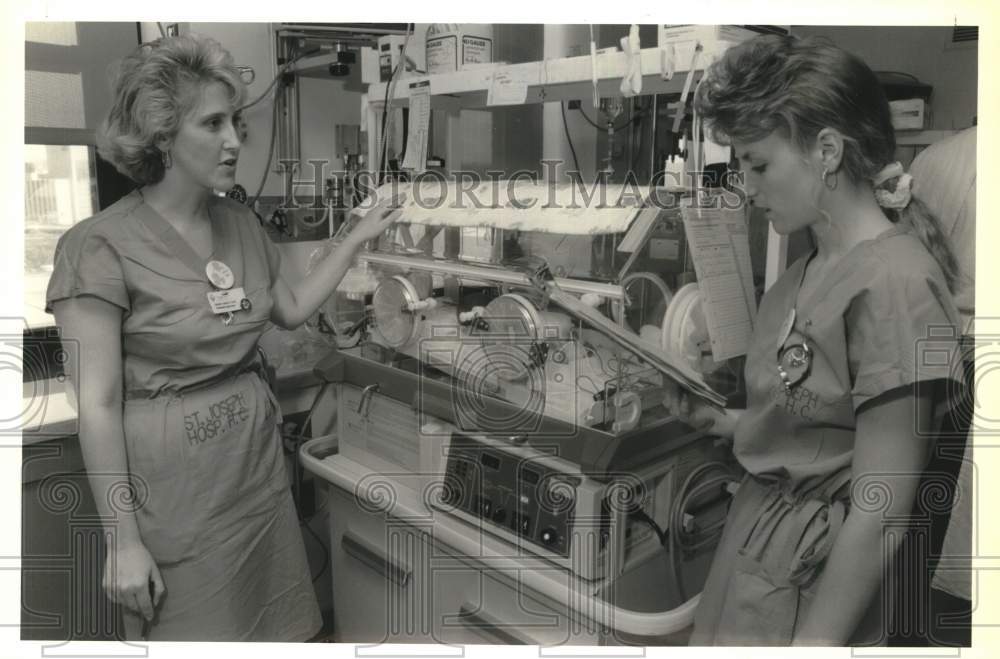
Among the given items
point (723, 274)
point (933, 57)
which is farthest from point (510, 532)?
point (933, 57)

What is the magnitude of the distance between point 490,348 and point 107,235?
0.69m

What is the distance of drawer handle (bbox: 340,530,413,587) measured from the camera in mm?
1614

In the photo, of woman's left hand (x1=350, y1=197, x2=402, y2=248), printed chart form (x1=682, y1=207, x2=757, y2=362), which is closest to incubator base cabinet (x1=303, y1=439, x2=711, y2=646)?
printed chart form (x1=682, y1=207, x2=757, y2=362)

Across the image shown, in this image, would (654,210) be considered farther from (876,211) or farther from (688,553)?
(688,553)

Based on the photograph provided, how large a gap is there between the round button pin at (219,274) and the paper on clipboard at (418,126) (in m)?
0.48

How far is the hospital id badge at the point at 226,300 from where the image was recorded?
4.39 feet

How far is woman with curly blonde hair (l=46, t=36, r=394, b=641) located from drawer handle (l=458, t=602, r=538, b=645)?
0.39m

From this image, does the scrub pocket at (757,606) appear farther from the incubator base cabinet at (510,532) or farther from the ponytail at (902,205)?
the ponytail at (902,205)

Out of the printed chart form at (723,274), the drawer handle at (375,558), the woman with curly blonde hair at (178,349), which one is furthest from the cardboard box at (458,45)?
the drawer handle at (375,558)

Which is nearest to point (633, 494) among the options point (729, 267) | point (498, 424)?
point (498, 424)

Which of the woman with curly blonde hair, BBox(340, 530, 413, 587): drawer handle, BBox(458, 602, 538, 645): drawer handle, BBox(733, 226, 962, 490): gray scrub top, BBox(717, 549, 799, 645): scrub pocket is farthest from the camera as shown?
BBox(340, 530, 413, 587): drawer handle

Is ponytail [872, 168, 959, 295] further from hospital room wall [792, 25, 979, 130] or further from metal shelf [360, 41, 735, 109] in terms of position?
metal shelf [360, 41, 735, 109]

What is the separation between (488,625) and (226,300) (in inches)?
30.8

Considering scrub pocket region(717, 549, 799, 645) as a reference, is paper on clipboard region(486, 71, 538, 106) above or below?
above
